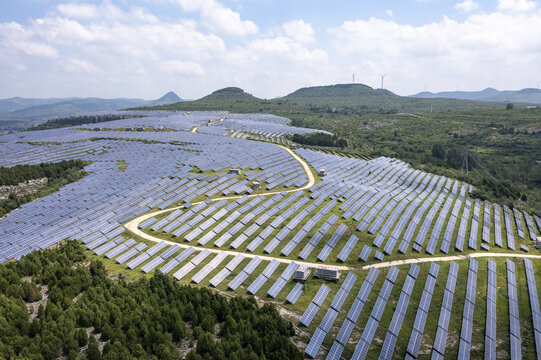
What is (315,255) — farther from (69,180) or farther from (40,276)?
(69,180)

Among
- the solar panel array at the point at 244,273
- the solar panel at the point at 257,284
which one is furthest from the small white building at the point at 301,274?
the solar panel array at the point at 244,273

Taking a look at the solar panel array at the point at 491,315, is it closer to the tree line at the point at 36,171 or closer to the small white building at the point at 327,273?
the small white building at the point at 327,273

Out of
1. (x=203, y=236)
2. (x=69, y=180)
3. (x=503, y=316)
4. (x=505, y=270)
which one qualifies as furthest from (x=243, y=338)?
(x=69, y=180)

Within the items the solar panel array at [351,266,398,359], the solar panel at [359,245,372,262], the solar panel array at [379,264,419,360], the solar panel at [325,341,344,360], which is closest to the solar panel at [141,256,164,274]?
the solar panel at [325,341,344,360]

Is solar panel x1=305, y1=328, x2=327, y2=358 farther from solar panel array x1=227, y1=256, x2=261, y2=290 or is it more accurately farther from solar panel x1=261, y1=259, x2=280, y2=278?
solar panel array x1=227, y1=256, x2=261, y2=290

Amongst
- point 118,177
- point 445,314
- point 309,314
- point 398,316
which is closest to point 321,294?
point 309,314

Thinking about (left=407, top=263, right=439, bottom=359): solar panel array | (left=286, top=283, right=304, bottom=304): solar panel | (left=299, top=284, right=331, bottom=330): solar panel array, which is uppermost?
(left=286, top=283, right=304, bottom=304): solar panel

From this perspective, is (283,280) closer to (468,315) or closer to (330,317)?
(330,317)
